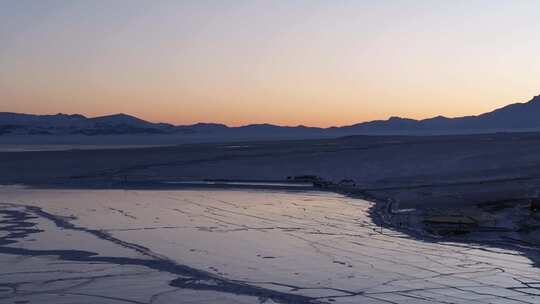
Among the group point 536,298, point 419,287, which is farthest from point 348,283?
point 536,298

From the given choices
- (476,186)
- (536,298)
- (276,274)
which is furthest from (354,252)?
(476,186)

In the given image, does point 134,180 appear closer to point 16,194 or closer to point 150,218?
point 16,194

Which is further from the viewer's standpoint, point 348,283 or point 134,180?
point 134,180

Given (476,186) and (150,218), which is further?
(476,186)

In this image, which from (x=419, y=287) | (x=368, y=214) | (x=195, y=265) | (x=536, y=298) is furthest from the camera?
(x=368, y=214)

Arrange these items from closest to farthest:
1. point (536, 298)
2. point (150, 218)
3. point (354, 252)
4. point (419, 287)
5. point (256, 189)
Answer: point (536, 298)
point (419, 287)
point (354, 252)
point (150, 218)
point (256, 189)

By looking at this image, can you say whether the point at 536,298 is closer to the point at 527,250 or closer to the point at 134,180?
the point at 527,250
